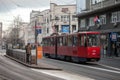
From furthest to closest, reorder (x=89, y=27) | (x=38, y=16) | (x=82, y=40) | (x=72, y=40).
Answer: (x=38, y=16) → (x=89, y=27) → (x=72, y=40) → (x=82, y=40)

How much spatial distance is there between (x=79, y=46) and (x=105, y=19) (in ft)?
75.6

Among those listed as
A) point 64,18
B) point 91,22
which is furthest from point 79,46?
point 64,18

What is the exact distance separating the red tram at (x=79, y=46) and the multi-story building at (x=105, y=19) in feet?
35.9

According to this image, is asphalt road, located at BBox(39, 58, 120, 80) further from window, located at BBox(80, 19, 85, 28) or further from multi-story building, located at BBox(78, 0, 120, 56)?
window, located at BBox(80, 19, 85, 28)

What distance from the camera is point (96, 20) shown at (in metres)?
59.4

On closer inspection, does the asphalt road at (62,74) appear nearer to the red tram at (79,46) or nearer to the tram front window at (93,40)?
the red tram at (79,46)

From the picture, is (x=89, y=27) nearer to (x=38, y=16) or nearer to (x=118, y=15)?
(x=118, y=15)

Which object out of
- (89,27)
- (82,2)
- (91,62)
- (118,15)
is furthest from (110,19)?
(91,62)

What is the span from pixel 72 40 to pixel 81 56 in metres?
2.89

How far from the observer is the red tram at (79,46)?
36219 mm

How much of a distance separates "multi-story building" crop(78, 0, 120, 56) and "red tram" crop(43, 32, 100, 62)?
10946 millimetres

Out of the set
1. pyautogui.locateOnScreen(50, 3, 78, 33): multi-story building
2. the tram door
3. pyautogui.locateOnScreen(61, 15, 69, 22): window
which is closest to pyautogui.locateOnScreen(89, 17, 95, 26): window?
the tram door

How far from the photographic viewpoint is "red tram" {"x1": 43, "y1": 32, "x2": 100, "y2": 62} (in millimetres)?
36219

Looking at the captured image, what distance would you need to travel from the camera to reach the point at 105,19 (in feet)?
195
